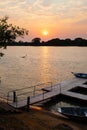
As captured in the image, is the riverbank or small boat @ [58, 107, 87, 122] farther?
small boat @ [58, 107, 87, 122]

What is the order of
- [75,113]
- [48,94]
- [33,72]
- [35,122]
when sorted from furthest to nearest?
[33,72] → [48,94] → [75,113] → [35,122]

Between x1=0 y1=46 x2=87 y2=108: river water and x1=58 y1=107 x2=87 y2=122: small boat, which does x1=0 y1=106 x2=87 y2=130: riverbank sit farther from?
x1=0 y1=46 x2=87 y2=108: river water

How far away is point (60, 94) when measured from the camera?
92.5 feet

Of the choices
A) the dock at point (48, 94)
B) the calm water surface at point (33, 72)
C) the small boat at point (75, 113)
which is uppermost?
the dock at point (48, 94)

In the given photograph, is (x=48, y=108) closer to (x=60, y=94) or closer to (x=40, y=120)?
(x=60, y=94)

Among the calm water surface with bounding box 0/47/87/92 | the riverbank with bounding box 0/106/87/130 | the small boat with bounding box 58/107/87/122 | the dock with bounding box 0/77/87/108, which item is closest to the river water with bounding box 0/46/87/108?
the calm water surface with bounding box 0/47/87/92

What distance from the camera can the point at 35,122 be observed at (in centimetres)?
1834

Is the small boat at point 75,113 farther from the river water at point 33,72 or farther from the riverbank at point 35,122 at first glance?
the river water at point 33,72

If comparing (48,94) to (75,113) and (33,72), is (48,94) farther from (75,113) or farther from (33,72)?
(33,72)

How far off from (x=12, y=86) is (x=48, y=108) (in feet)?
53.8

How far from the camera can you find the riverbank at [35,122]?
53.3ft

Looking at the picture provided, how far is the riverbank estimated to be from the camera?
1625cm

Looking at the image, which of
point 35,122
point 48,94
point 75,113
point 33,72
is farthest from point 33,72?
point 35,122

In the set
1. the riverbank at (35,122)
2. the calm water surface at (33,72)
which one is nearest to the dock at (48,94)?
the riverbank at (35,122)
